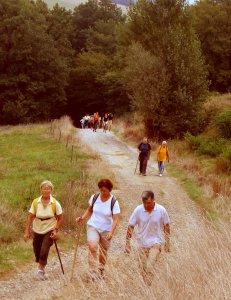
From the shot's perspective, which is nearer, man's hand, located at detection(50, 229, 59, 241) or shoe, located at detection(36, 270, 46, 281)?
man's hand, located at detection(50, 229, 59, 241)

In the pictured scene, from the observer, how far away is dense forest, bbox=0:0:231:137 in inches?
1305

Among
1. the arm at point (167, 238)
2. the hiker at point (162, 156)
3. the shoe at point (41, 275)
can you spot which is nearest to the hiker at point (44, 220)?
the shoe at point (41, 275)

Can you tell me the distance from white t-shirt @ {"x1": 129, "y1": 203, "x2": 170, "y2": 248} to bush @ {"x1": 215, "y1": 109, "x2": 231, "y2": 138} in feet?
76.6

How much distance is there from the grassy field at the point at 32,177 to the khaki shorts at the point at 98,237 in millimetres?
2613

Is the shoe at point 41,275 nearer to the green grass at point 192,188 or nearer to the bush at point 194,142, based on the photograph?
the green grass at point 192,188

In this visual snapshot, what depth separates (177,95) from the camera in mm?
32438

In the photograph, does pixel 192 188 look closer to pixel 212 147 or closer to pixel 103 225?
pixel 212 147

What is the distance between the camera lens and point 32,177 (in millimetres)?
20203

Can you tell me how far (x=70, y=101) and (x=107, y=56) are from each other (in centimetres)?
693

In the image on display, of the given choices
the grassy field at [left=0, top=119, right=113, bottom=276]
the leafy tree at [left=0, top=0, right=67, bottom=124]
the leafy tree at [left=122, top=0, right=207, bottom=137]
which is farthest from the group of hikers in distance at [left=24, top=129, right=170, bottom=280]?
the leafy tree at [left=0, top=0, right=67, bottom=124]

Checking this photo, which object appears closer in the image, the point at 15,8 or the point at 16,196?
the point at 16,196

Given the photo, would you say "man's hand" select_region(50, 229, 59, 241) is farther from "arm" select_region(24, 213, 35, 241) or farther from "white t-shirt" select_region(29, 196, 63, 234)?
"arm" select_region(24, 213, 35, 241)

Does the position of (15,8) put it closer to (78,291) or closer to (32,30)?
(32,30)

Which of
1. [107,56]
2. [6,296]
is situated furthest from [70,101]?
[6,296]
